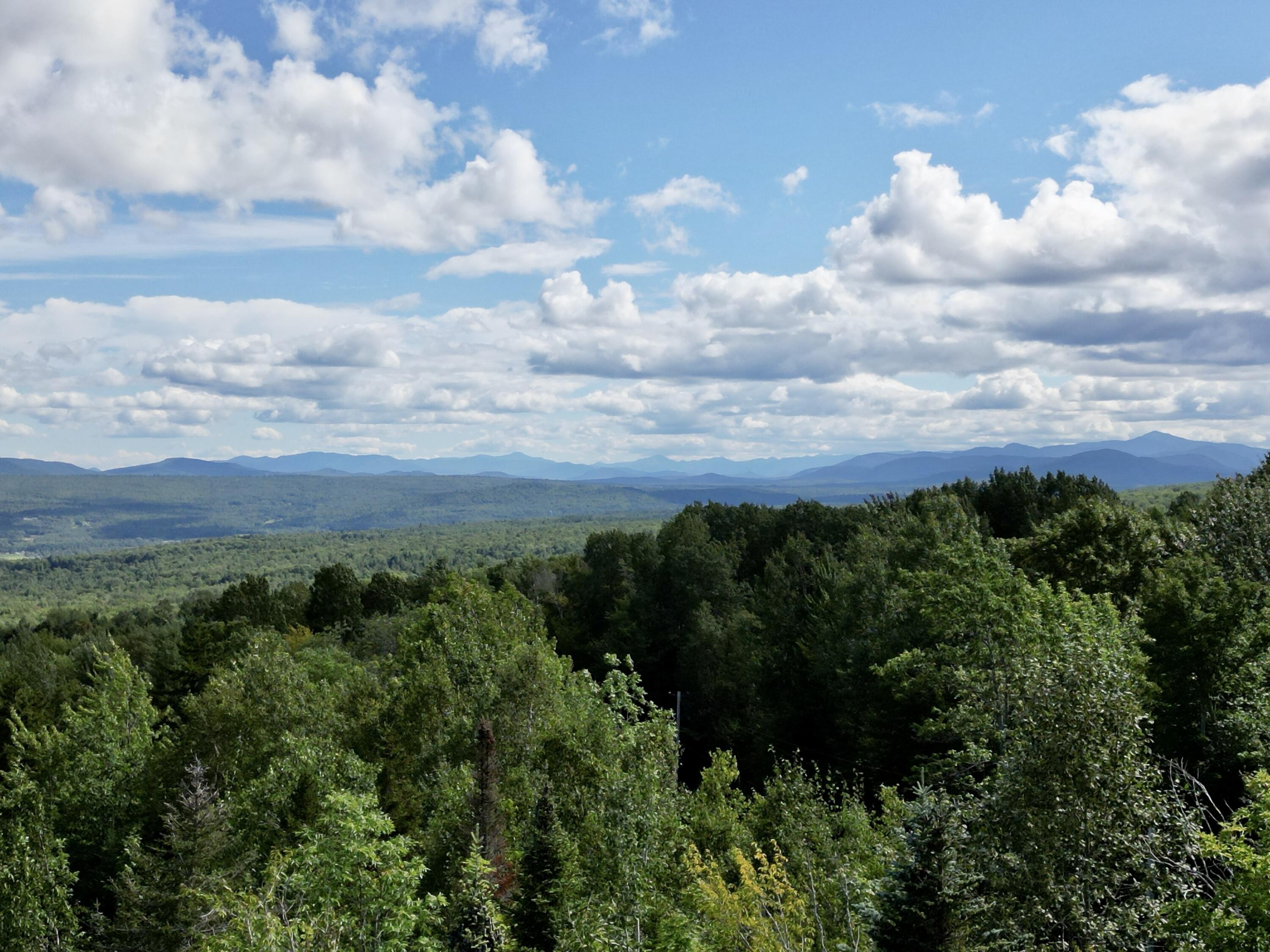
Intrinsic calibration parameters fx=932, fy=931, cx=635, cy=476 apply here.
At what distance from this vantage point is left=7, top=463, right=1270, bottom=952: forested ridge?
48.6 ft

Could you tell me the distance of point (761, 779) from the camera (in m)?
49.0

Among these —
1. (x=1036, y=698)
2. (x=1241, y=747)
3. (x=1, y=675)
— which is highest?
(x=1036, y=698)

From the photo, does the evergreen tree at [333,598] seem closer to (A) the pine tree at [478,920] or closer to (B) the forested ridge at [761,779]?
(B) the forested ridge at [761,779]

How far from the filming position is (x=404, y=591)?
92.1 metres

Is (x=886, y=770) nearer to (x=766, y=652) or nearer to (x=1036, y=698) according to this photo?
(x=766, y=652)

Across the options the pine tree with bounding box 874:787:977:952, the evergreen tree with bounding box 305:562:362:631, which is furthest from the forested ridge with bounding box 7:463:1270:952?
the evergreen tree with bounding box 305:562:362:631

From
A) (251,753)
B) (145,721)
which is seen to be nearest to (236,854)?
(251,753)

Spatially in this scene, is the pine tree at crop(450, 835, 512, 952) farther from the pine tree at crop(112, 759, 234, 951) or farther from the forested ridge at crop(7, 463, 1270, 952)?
the pine tree at crop(112, 759, 234, 951)

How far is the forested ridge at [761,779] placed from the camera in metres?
14.8

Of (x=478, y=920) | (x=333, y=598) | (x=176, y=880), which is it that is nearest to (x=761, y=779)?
(x=176, y=880)

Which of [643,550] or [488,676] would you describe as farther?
[643,550]

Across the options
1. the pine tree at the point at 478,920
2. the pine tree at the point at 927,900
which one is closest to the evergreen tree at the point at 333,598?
the pine tree at the point at 478,920

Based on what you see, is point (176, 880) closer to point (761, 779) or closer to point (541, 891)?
point (541, 891)

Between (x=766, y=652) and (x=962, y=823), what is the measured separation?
37.0m
